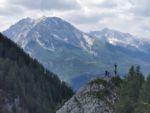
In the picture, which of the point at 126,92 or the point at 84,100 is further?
the point at 84,100

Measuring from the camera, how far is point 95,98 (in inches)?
2482

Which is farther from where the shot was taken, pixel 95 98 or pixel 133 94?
pixel 95 98

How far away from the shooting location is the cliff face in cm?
6194

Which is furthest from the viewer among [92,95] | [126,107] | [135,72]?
[92,95]

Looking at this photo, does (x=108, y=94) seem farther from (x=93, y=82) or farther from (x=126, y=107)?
(x=126, y=107)

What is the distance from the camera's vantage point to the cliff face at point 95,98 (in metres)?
61.9

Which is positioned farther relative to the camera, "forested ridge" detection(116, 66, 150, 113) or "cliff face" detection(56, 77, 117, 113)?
"cliff face" detection(56, 77, 117, 113)

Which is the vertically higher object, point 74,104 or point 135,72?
point 135,72

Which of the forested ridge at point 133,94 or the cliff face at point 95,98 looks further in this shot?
the cliff face at point 95,98

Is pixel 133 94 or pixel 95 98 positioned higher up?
pixel 133 94

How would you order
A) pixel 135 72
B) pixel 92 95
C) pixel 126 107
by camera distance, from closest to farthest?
pixel 126 107 → pixel 135 72 → pixel 92 95

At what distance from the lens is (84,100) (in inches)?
2530

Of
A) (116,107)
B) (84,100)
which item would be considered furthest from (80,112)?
(116,107)

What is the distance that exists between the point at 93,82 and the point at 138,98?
400 inches
